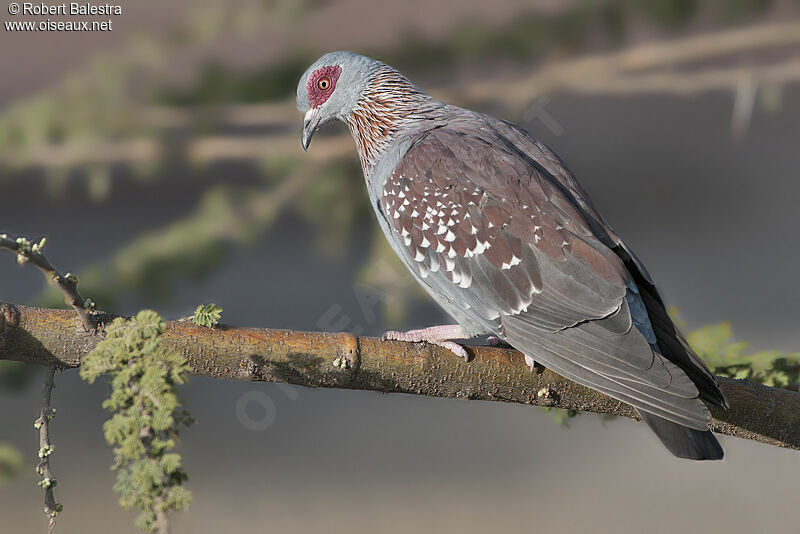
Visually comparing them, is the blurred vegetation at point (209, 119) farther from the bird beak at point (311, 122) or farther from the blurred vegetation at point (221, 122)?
the bird beak at point (311, 122)

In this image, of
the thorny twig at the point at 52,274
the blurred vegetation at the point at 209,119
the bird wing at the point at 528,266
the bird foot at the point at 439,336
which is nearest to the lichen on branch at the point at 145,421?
the thorny twig at the point at 52,274

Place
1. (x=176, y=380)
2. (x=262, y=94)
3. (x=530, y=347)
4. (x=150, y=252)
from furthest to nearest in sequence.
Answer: (x=262, y=94), (x=150, y=252), (x=530, y=347), (x=176, y=380)

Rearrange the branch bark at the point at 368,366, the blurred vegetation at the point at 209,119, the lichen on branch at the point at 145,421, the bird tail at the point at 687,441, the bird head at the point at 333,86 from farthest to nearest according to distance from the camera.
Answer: the blurred vegetation at the point at 209,119
the bird head at the point at 333,86
the bird tail at the point at 687,441
the branch bark at the point at 368,366
the lichen on branch at the point at 145,421

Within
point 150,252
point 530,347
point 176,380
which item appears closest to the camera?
point 176,380

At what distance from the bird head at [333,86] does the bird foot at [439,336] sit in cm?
49

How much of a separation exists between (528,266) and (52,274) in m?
0.62

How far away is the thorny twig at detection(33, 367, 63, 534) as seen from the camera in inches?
28.0

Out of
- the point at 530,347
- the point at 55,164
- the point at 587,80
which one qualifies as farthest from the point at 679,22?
the point at 55,164

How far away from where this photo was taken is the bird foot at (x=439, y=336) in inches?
41.5

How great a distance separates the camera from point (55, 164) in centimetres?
188

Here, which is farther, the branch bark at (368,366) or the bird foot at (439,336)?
the bird foot at (439,336)

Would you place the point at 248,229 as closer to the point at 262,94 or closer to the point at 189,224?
the point at 189,224

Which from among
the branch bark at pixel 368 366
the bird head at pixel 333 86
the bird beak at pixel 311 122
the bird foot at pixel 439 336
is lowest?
the branch bark at pixel 368 366

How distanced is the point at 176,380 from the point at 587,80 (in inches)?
60.0
